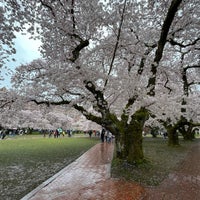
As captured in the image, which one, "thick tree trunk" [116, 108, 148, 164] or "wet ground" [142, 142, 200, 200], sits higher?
"thick tree trunk" [116, 108, 148, 164]

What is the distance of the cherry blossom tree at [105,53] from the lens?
1018 centimetres

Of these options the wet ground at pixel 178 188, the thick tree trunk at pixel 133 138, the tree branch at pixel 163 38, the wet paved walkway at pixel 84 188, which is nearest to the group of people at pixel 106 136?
the thick tree trunk at pixel 133 138

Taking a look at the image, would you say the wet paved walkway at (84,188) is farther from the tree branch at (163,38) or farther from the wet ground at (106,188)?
the tree branch at (163,38)

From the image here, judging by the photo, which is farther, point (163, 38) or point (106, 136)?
point (106, 136)

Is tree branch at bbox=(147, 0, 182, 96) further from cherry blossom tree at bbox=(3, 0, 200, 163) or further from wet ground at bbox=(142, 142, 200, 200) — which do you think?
wet ground at bbox=(142, 142, 200, 200)

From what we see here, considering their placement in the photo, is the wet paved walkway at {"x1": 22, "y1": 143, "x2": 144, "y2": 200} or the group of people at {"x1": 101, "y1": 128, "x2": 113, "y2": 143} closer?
the wet paved walkway at {"x1": 22, "y1": 143, "x2": 144, "y2": 200}

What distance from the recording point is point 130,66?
49.2 feet

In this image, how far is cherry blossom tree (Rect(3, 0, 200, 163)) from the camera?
10180mm

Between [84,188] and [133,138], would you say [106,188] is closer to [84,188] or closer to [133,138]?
[84,188]

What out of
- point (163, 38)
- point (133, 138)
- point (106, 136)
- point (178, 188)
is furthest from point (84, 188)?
point (106, 136)

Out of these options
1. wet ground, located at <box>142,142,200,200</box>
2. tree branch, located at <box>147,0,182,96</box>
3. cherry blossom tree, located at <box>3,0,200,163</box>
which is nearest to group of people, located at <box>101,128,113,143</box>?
cherry blossom tree, located at <box>3,0,200,163</box>

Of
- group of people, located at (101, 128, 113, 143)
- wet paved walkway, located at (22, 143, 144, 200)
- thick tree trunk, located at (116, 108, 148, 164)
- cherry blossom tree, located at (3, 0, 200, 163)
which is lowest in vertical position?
wet paved walkway, located at (22, 143, 144, 200)

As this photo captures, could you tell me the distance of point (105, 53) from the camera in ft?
43.8

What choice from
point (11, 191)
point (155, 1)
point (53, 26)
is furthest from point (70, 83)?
point (11, 191)
